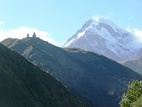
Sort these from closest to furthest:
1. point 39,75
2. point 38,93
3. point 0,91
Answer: point 0,91 < point 38,93 < point 39,75

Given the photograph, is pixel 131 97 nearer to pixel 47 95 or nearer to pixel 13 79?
pixel 13 79

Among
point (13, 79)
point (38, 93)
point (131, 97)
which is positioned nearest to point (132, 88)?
point (131, 97)

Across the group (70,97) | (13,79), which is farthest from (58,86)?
(13,79)

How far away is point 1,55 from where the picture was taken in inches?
6398

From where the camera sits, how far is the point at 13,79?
135m

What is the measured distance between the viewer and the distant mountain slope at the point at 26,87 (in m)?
125

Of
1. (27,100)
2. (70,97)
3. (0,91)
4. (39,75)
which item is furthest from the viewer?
(70,97)

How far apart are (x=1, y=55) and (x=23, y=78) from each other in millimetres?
14414

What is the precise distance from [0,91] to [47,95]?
142 feet

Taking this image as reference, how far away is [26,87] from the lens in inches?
5842

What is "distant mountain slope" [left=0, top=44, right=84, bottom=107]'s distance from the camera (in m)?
125

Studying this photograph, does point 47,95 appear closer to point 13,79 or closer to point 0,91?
point 13,79

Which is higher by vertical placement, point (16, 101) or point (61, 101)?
point (61, 101)

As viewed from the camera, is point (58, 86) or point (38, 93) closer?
point (38, 93)
